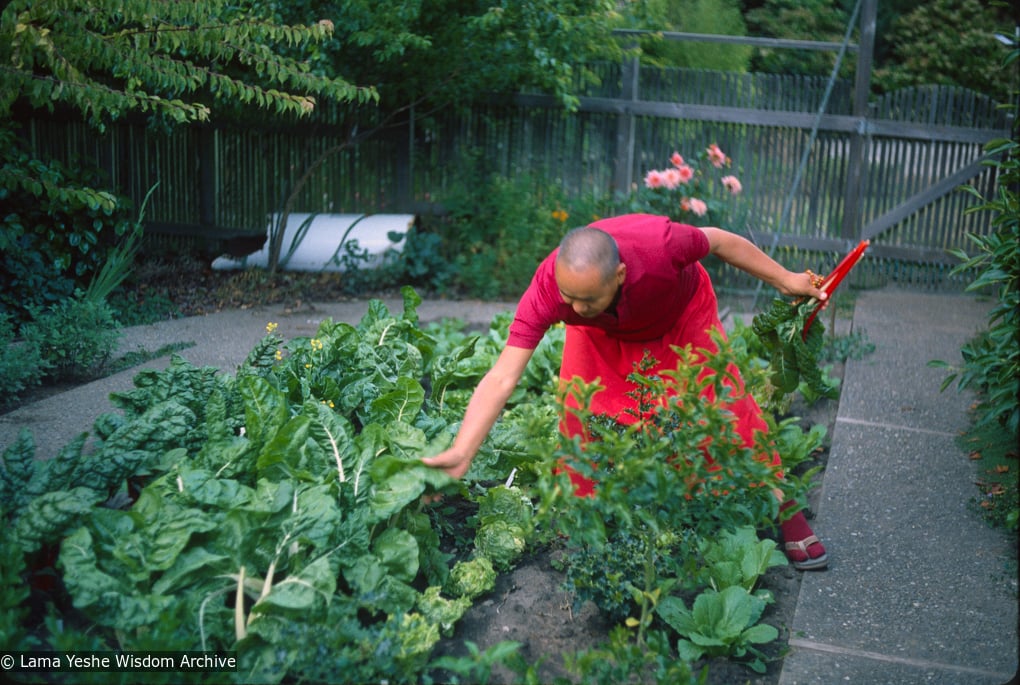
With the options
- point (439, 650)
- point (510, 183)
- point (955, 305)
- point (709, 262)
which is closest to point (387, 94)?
point (510, 183)

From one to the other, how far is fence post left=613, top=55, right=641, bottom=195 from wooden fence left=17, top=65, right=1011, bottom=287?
0.04 feet

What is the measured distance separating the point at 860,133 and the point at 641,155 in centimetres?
195

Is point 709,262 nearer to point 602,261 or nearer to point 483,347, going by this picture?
point 483,347

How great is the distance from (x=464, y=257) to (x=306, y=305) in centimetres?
152

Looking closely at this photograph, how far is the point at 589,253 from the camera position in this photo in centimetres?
317

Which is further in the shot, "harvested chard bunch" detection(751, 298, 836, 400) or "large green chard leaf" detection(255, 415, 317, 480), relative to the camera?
"harvested chard bunch" detection(751, 298, 836, 400)

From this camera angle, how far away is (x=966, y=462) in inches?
196

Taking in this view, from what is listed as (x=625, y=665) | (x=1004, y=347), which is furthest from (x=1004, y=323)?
(x=625, y=665)

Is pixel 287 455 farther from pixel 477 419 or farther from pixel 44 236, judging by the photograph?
pixel 44 236

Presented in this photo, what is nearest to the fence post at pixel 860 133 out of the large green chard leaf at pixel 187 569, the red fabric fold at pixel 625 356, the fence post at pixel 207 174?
the red fabric fold at pixel 625 356

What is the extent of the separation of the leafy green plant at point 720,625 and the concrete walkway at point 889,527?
0.14 m

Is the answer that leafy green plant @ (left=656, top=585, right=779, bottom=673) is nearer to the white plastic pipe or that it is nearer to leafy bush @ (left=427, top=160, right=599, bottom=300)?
leafy bush @ (left=427, top=160, right=599, bottom=300)

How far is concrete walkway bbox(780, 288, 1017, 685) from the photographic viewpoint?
3244 mm

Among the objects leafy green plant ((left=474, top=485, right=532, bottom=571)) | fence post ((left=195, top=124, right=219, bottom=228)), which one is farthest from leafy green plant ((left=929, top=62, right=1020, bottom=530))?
fence post ((left=195, top=124, right=219, bottom=228))
